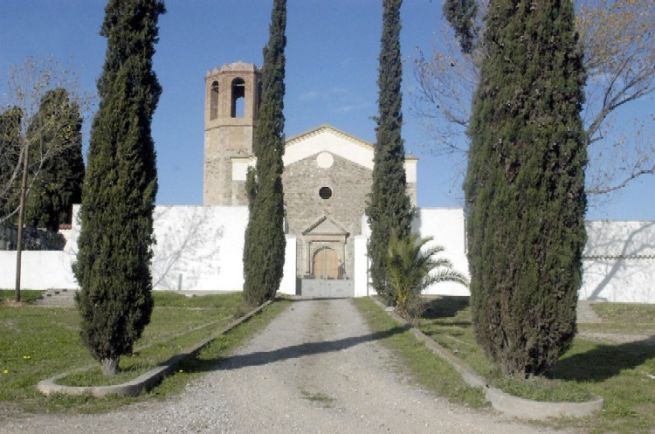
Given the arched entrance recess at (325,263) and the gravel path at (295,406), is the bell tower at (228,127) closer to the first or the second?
the arched entrance recess at (325,263)

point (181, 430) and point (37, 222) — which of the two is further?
point (37, 222)

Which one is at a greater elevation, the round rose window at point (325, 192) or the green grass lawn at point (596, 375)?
the round rose window at point (325, 192)

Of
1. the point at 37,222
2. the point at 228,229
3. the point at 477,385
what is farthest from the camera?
the point at 37,222

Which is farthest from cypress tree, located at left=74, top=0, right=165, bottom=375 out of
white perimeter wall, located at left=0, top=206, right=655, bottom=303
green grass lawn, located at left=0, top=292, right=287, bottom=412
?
white perimeter wall, located at left=0, top=206, right=655, bottom=303

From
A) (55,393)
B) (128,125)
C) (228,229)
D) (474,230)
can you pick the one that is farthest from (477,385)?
(228,229)

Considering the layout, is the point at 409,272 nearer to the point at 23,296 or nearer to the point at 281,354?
the point at 281,354

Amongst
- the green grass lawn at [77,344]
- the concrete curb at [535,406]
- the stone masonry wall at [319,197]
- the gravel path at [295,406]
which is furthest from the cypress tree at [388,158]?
the concrete curb at [535,406]

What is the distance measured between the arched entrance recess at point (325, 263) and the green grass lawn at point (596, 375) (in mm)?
15553

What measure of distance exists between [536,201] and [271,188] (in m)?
14.9

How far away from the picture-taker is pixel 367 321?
52.2 ft

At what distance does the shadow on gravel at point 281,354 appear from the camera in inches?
354

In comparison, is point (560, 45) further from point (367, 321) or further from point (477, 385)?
point (367, 321)

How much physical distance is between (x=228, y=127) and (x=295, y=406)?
110ft

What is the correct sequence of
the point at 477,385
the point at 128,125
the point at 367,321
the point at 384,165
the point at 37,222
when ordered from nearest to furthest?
the point at 477,385 < the point at 128,125 < the point at 367,321 < the point at 384,165 < the point at 37,222
